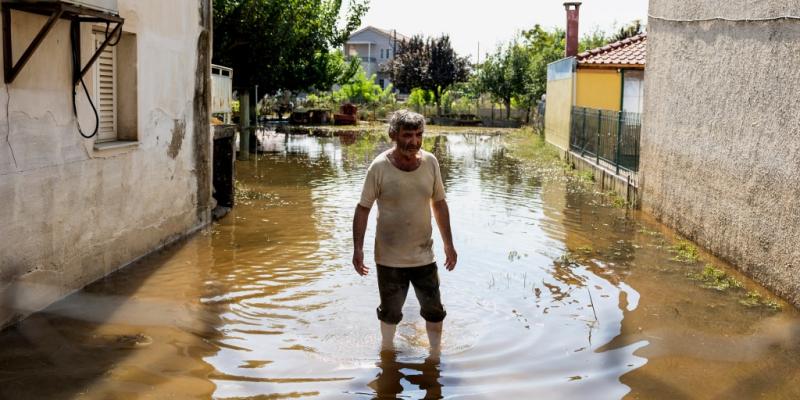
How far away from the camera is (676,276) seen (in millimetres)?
8742

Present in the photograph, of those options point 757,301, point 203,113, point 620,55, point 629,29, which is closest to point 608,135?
point 620,55

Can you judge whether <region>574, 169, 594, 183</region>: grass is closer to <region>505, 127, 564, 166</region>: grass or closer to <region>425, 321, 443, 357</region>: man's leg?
<region>505, 127, 564, 166</region>: grass

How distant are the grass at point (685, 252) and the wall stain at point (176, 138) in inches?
240

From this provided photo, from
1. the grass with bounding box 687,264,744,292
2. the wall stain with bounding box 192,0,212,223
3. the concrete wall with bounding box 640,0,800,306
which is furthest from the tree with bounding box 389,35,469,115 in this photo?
the grass with bounding box 687,264,744,292

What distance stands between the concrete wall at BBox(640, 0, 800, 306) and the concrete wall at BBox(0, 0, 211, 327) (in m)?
6.45

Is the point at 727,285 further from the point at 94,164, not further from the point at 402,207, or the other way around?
the point at 94,164

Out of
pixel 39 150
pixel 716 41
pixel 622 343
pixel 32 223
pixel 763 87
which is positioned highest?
pixel 716 41

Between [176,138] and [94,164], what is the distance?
2.48m

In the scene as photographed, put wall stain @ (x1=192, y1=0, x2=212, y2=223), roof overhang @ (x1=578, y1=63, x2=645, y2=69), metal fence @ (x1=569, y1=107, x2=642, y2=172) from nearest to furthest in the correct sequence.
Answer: wall stain @ (x1=192, y1=0, x2=212, y2=223), metal fence @ (x1=569, y1=107, x2=642, y2=172), roof overhang @ (x1=578, y1=63, x2=645, y2=69)

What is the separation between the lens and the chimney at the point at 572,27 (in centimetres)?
2889

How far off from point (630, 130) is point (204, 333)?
38.4ft

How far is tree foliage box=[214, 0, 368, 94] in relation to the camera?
30191mm

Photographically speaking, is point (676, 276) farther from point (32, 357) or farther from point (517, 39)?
point (517, 39)

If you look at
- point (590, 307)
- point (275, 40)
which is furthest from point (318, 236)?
point (275, 40)
